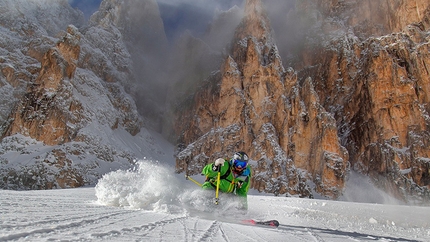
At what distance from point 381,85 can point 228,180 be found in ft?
217

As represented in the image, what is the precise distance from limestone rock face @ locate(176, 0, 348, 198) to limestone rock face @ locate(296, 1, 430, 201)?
322 inches

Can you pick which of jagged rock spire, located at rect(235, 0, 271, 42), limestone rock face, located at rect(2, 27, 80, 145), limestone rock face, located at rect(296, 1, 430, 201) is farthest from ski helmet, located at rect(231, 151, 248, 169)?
jagged rock spire, located at rect(235, 0, 271, 42)

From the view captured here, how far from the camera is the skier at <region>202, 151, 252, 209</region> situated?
354 inches

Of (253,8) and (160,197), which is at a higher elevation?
(253,8)

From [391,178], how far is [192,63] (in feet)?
258

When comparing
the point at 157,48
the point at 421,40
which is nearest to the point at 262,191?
the point at 421,40

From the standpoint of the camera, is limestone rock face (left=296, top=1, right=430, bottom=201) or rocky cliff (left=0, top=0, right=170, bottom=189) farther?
rocky cliff (left=0, top=0, right=170, bottom=189)

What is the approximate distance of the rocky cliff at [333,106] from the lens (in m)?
58.4

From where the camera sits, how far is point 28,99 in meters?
72.9

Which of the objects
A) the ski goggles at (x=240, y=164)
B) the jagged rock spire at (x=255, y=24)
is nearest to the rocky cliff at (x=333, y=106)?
the jagged rock spire at (x=255, y=24)

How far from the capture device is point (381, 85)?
63500 millimetres

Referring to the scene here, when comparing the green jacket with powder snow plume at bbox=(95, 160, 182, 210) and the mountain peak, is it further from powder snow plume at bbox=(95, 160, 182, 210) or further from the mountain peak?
the mountain peak

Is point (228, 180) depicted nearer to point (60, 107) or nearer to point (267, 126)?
point (267, 126)

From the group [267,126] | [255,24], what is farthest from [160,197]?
[255,24]
